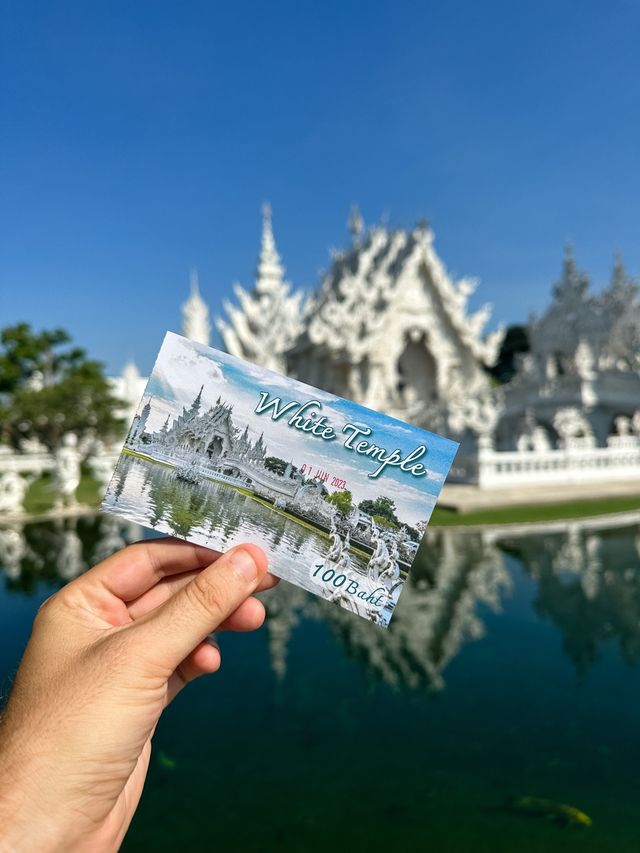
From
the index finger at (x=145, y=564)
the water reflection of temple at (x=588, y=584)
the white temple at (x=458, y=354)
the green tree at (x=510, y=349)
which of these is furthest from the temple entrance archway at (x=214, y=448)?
the green tree at (x=510, y=349)

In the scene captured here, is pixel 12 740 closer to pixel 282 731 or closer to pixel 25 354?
pixel 282 731

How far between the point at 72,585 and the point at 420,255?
62.9ft

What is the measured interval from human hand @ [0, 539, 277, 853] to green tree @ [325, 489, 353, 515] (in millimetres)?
257

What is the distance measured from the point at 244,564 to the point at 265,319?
23773mm

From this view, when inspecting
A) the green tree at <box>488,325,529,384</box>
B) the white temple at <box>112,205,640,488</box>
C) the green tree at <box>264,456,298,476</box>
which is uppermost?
the green tree at <box>488,325,529,384</box>

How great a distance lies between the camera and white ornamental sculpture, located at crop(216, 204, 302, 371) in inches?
921

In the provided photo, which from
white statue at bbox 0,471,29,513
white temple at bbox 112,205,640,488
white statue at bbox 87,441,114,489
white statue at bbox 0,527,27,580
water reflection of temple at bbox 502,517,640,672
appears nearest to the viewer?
water reflection of temple at bbox 502,517,640,672

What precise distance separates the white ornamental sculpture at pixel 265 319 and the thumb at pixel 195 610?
66.7 ft

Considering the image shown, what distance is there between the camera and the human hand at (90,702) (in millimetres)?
1133

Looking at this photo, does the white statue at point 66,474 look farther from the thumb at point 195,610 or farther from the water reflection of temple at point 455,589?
the thumb at point 195,610

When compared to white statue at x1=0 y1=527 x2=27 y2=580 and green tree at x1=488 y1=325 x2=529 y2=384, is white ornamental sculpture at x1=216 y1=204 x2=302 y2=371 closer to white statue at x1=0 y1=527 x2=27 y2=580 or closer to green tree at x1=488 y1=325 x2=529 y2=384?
white statue at x1=0 y1=527 x2=27 y2=580

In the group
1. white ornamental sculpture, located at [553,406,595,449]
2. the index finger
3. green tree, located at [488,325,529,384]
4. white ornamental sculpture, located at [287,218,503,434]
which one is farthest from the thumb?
green tree, located at [488,325,529,384]

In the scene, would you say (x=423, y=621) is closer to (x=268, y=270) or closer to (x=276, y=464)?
(x=276, y=464)

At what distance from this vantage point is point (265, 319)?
80.5 feet
